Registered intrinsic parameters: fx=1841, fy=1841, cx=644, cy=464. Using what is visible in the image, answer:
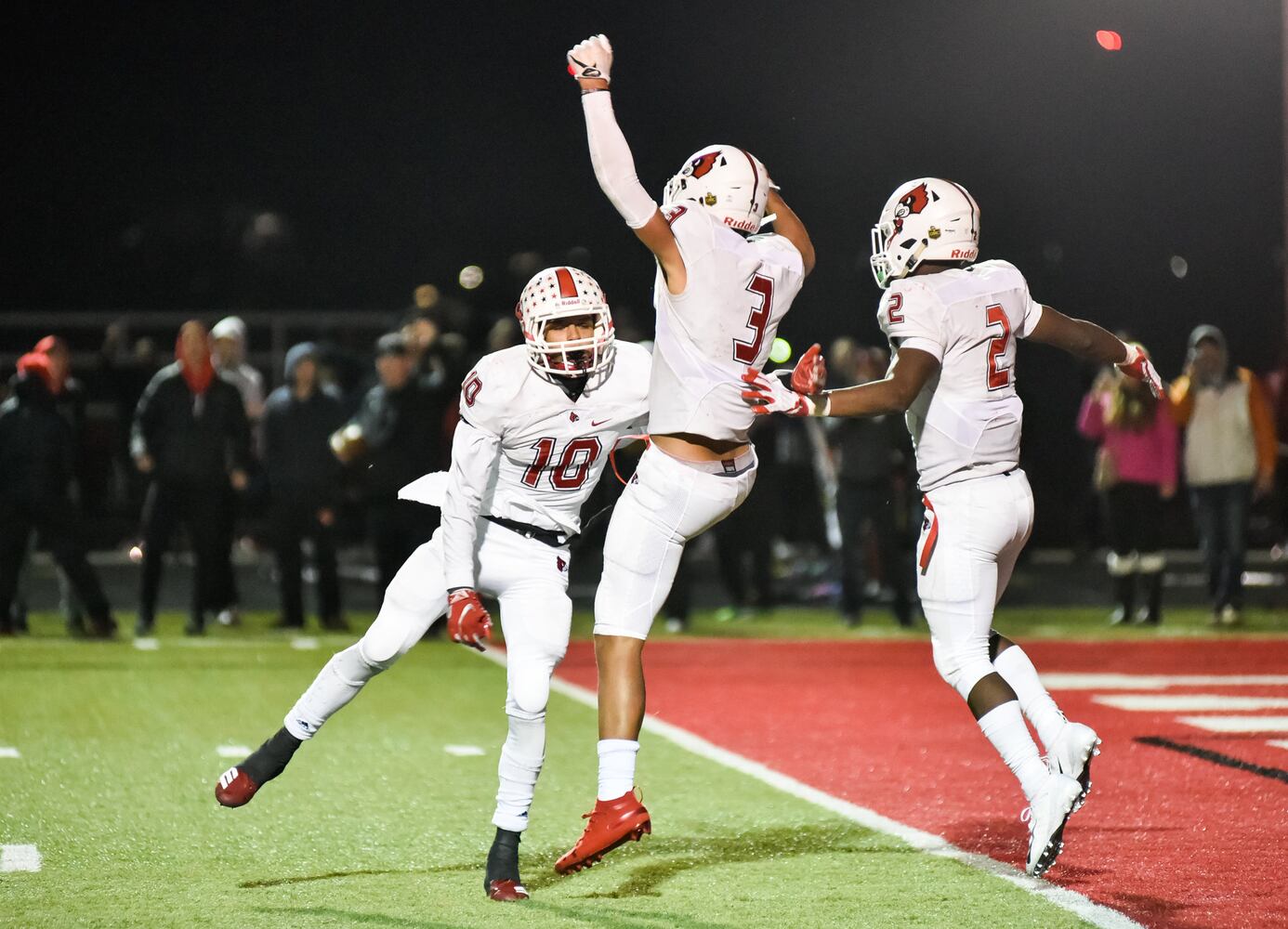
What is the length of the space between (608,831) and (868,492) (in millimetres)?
7988

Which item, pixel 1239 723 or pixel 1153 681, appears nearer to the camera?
pixel 1239 723

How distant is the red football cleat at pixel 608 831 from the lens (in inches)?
210

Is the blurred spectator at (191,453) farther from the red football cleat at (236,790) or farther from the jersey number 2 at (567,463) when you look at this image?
the jersey number 2 at (567,463)

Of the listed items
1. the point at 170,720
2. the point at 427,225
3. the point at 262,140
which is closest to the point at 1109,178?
the point at 427,225

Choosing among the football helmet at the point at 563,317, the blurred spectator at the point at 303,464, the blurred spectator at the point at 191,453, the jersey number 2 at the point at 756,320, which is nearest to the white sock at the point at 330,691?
the football helmet at the point at 563,317

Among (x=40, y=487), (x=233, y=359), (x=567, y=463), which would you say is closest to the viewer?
(x=567, y=463)

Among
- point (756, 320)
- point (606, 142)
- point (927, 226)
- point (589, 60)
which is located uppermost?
point (589, 60)

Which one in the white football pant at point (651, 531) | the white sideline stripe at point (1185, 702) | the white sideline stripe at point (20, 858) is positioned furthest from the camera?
the white sideline stripe at point (1185, 702)

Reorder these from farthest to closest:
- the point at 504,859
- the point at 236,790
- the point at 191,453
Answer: the point at 191,453 → the point at 236,790 → the point at 504,859

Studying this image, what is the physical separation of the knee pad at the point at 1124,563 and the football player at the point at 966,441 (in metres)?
7.94

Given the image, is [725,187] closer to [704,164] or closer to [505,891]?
[704,164]

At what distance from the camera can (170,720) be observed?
8.81m

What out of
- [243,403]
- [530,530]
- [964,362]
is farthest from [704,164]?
[243,403]

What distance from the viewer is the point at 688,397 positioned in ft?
18.5
